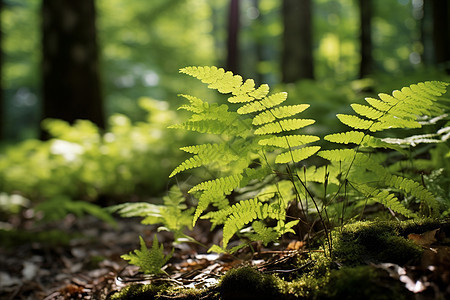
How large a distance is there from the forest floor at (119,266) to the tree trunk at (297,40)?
15.4 ft

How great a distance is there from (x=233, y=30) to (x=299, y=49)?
613cm

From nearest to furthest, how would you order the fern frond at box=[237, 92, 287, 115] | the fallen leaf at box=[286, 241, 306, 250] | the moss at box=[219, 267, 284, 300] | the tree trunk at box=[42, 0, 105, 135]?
the moss at box=[219, 267, 284, 300] → the fern frond at box=[237, 92, 287, 115] → the fallen leaf at box=[286, 241, 306, 250] → the tree trunk at box=[42, 0, 105, 135]

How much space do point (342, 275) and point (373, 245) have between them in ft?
0.91

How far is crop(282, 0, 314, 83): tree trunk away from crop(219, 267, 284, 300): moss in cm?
653

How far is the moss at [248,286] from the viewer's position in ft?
4.29

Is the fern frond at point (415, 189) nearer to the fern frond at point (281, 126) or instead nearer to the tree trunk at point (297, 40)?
the fern frond at point (281, 126)

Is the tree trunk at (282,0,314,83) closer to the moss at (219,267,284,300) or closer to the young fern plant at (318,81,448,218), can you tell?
the young fern plant at (318,81,448,218)

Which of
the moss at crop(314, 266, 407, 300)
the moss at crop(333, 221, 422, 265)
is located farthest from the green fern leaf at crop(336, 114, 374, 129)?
the moss at crop(314, 266, 407, 300)

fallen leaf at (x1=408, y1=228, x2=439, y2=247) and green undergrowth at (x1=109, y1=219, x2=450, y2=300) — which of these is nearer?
green undergrowth at (x1=109, y1=219, x2=450, y2=300)

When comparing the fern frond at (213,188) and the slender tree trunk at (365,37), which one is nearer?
the fern frond at (213,188)

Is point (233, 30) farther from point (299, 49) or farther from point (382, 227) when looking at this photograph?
point (382, 227)

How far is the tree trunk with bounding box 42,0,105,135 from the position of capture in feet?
21.8

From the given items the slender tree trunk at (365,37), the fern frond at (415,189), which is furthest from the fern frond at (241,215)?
the slender tree trunk at (365,37)

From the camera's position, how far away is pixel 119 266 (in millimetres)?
2494
